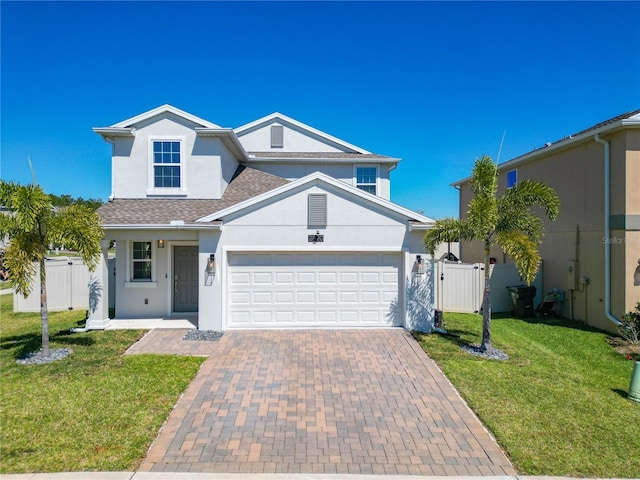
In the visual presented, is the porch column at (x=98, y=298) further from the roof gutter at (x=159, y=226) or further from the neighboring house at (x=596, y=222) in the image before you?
the neighboring house at (x=596, y=222)

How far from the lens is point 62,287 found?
46.2 feet

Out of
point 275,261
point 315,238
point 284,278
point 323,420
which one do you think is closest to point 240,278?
point 275,261

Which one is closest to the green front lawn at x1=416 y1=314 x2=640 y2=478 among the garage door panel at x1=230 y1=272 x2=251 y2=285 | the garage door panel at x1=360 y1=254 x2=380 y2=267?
the garage door panel at x1=360 y1=254 x2=380 y2=267

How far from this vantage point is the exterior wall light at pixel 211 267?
1061cm

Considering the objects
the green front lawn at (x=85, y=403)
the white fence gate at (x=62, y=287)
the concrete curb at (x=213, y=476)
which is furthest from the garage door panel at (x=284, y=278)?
the white fence gate at (x=62, y=287)

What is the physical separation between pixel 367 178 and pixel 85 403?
13.3 meters

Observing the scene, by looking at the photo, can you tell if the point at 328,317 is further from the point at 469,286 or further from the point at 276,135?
the point at 276,135

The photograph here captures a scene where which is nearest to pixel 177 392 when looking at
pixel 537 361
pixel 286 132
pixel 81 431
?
pixel 81 431

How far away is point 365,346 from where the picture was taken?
956 centimetres

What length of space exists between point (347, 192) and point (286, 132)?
313 inches

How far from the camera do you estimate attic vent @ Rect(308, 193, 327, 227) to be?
35.6 ft

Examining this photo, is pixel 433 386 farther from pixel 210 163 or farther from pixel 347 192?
pixel 210 163

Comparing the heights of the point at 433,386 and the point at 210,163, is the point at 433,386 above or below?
below

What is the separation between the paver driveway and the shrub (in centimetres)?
636
